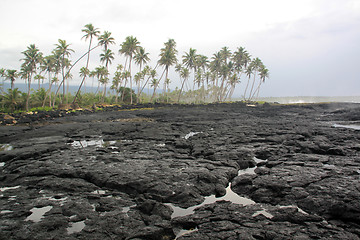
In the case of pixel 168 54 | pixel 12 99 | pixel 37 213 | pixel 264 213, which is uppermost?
pixel 168 54

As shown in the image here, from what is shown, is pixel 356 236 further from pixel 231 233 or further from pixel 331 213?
pixel 231 233

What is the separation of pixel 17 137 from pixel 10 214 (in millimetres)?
15259

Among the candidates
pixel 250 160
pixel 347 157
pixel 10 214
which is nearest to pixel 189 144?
pixel 250 160

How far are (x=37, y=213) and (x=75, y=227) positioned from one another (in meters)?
1.64

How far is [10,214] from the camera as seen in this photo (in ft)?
19.2

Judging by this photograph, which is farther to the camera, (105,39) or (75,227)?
(105,39)

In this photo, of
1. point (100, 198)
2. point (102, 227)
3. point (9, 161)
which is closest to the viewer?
point (102, 227)

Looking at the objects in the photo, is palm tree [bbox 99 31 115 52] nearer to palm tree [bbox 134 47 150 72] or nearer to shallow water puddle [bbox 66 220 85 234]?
palm tree [bbox 134 47 150 72]

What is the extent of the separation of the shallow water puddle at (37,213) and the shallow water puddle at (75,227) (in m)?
1.08

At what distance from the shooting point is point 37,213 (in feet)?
19.9

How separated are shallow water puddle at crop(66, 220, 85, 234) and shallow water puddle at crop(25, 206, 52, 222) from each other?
1.08 meters

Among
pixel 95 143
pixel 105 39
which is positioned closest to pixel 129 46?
pixel 105 39

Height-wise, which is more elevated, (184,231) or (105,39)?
→ (105,39)

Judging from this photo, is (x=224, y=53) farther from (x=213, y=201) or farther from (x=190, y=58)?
(x=213, y=201)
